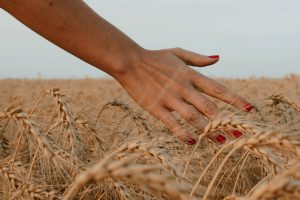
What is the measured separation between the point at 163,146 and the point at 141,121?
94cm

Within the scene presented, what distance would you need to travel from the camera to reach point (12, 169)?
1934 mm

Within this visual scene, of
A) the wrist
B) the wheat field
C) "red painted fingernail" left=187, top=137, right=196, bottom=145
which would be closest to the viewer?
the wheat field

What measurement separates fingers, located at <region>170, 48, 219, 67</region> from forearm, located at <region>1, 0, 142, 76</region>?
0.54ft

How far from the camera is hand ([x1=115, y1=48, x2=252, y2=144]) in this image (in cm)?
186

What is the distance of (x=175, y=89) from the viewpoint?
1.89m

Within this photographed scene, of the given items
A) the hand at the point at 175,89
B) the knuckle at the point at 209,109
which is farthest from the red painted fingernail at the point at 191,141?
the knuckle at the point at 209,109

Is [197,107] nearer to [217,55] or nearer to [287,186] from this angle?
[217,55]

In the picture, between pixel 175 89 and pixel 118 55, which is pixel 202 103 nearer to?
pixel 175 89

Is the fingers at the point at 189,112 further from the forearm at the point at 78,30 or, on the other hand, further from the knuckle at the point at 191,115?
the forearm at the point at 78,30

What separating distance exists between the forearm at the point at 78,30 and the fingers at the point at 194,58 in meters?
0.16

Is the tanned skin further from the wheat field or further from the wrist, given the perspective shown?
the wheat field

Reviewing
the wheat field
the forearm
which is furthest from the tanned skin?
the wheat field

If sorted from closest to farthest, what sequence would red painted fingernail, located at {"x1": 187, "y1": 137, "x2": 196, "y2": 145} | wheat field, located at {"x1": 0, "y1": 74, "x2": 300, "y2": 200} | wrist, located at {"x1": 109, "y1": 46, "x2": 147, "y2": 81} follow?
1. wheat field, located at {"x1": 0, "y1": 74, "x2": 300, "y2": 200}
2. red painted fingernail, located at {"x1": 187, "y1": 137, "x2": 196, "y2": 145}
3. wrist, located at {"x1": 109, "y1": 46, "x2": 147, "y2": 81}

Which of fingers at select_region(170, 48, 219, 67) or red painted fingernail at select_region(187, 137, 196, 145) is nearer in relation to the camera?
red painted fingernail at select_region(187, 137, 196, 145)
